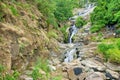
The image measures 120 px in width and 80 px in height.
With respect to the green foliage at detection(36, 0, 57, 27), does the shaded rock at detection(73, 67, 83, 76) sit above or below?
below

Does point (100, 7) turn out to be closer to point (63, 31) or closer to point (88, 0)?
point (63, 31)

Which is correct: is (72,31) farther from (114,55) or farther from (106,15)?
(114,55)

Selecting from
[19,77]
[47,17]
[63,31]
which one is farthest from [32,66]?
[63,31]

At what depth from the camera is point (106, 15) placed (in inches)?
1253

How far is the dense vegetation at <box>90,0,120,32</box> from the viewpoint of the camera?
3052 centimetres

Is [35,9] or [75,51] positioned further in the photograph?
[75,51]

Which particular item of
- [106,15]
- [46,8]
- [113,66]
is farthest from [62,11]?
[113,66]

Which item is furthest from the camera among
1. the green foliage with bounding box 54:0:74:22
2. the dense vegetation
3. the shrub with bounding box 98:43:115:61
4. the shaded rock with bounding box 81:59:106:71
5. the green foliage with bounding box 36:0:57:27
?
the green foliage with bounding box 54:0:74:22

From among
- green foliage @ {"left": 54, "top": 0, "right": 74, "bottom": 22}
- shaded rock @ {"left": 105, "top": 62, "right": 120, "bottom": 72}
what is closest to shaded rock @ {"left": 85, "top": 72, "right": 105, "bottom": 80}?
shaded rock @ {"left": 105, "top": 62, "right": 120, "bottom": 72}

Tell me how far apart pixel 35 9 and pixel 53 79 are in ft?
31.9

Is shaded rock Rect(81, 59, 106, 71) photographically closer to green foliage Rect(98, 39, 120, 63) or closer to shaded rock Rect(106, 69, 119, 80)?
shaded rock Rect(106, 69, 119, 80)

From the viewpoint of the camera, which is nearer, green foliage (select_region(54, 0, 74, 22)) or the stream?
the stream

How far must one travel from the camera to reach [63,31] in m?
34.4

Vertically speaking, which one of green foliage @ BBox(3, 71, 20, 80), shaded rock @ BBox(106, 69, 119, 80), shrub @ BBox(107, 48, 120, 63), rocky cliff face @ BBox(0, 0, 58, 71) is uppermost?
rocky cliff face @ BBox(0, 0, 58, 71)
